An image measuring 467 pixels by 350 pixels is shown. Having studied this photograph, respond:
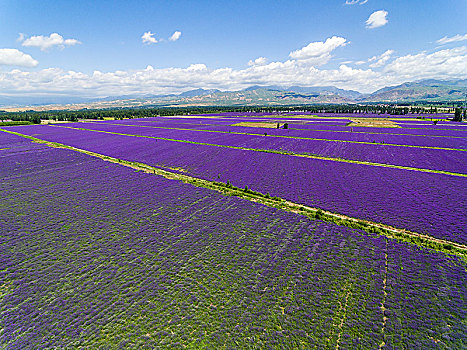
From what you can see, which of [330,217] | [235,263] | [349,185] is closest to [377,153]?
[349,185]

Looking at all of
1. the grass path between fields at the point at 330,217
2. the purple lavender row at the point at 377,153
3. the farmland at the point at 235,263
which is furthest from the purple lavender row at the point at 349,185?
the purple lavender row at the point at 377,153

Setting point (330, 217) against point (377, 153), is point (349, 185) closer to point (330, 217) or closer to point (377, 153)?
point (330, 217)

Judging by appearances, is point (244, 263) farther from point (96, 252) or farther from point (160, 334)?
point (96, 252)

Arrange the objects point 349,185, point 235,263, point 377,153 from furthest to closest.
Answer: point 377,153
point 349,185
point 235,263

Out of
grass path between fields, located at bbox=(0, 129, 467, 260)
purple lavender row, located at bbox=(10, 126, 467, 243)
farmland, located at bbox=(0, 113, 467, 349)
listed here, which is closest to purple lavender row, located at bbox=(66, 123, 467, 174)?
purple lavender row, located at bbox=(10, 126, 467, 243)

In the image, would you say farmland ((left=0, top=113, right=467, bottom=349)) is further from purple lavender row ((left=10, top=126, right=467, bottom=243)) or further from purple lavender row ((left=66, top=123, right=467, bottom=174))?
purple lavender row ((left=66, top=123, right=467, bottom=174))

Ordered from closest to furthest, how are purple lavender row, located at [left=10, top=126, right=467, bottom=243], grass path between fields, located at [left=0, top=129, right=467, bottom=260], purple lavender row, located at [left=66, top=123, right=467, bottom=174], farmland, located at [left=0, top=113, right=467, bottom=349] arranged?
farmland, located at [left=0, top=113, right=467, bottom=349]
grass path between fields, located at [left=0, top=129, right=467, bottom=260]
purple lavender row, located at [left=10, top=126, right=467, bottom=243]
purple lavender row, located at [left=66, top=123, right=467, bottom=174]
